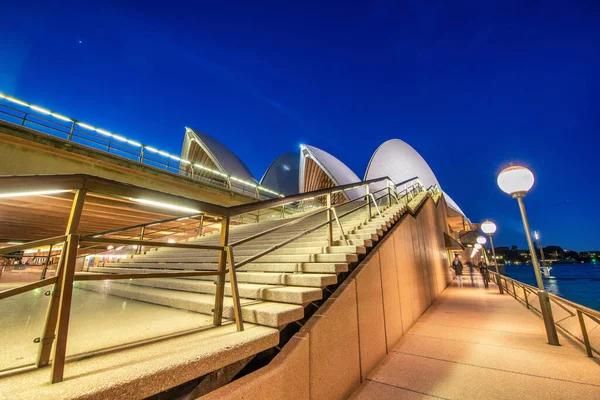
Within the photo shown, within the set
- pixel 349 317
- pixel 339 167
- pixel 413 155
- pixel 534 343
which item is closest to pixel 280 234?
pixel 349 317

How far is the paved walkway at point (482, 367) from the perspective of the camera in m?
2.61

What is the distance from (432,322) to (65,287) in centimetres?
620

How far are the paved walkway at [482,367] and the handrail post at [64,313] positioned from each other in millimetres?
2540

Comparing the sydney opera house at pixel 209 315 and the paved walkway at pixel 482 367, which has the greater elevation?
the sydney opera house at pixel 209 315

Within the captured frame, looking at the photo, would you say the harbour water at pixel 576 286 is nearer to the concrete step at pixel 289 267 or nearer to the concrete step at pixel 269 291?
the concrete step at pixel 289 267

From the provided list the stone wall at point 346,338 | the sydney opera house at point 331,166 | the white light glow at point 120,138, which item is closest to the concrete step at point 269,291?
the stone wall at point 346,338

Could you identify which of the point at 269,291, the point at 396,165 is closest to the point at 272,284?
the point at 269,291

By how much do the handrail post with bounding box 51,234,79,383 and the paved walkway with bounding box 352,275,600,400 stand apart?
2540 mm

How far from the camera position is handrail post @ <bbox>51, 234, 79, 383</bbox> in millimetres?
1199

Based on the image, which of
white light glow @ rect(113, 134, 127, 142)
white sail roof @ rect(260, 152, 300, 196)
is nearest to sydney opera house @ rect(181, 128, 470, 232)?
white sail roof @ rect(260, 152, 300, 196)

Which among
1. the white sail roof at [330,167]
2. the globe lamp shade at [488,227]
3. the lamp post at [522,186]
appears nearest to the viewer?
the lamp post at [522,186]

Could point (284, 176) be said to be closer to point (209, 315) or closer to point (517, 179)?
point (517, 179)

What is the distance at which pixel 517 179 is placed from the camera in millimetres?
4699

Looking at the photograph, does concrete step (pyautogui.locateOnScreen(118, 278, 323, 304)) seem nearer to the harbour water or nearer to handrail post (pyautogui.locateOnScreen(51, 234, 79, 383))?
handrail post (pyautogui.locateOnScreen(51, 234, 79, 383))
